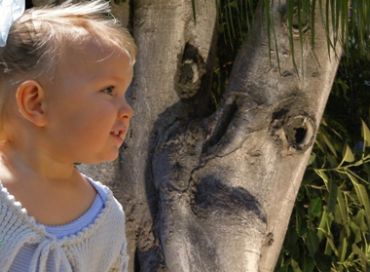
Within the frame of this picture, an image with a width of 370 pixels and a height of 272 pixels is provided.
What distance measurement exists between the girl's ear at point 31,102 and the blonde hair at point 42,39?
17 millimetres

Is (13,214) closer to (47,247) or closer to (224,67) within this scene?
(47,247)

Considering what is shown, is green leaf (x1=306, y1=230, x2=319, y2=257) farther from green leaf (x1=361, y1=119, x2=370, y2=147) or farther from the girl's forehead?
the girl's forehead

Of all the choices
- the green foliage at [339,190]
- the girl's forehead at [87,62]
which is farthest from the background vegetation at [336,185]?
the girl's forehead at [87,62]

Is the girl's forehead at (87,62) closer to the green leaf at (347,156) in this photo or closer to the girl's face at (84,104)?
the girl's face at (84,104)

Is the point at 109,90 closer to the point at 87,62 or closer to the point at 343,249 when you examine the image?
the point at 87,62

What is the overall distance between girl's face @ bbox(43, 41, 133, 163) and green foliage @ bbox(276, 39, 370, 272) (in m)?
1.61

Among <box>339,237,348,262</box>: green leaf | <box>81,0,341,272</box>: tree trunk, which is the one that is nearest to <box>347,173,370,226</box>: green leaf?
<box>339,237,348,262</box>: green leaf

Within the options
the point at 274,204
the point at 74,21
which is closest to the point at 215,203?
the point at 274,204

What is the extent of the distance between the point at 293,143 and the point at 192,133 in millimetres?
250

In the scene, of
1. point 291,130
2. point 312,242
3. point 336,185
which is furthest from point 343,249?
point 291,130

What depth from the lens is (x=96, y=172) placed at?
2410 mm

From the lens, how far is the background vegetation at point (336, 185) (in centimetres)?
305

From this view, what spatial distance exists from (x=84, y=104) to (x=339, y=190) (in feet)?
5.79

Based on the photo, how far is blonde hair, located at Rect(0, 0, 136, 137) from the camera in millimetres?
1479
